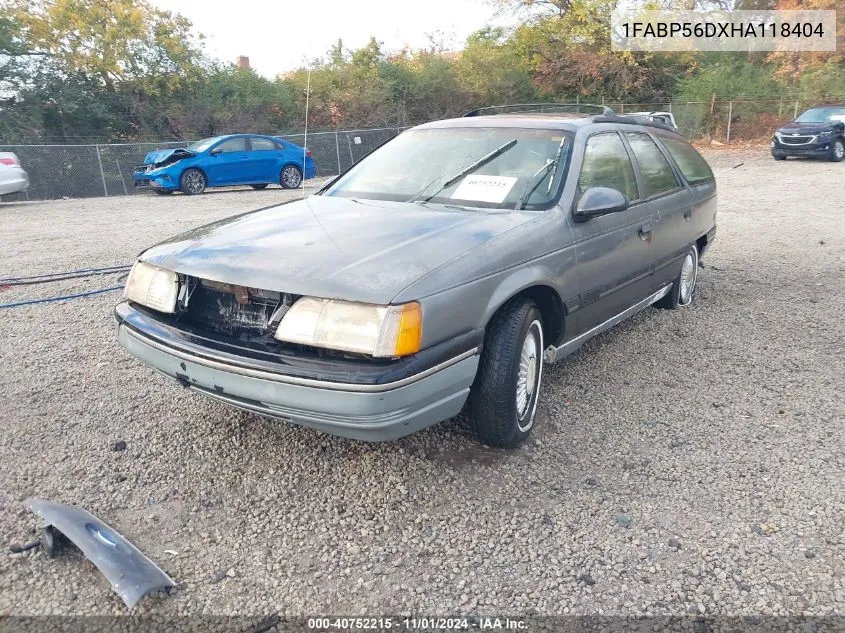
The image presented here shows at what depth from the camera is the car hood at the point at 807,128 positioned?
748 inches

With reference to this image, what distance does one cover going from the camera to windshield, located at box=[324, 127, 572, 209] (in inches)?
147

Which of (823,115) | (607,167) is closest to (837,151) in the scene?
(823,115)

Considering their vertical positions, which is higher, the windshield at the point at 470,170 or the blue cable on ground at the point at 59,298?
the windshield at the point at 470,170

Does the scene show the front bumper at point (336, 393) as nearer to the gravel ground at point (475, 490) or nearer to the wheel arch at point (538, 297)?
the wheel arch at point (538, 297)

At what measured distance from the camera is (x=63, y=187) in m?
16.8

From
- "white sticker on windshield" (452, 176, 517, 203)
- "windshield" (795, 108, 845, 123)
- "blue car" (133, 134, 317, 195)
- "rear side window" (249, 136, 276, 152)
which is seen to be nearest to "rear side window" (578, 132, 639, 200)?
"white sticker on windshield" (452, 176, 517, 203)

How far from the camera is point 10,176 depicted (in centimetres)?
1327

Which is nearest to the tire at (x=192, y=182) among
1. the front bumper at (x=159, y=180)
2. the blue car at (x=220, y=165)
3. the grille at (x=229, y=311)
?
the blue car at (x=220, y=165)

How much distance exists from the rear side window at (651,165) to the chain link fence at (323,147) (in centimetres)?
523

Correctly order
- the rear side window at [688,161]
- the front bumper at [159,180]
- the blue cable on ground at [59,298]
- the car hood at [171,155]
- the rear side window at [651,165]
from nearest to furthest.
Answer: the rear side window at [651,165] < the rear side window at [688,161] < the blue cable on ground at [59,298] < the front bumper at [159,180] < the car hood at [171,155]

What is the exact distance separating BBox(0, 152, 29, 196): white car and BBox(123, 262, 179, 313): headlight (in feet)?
38.7

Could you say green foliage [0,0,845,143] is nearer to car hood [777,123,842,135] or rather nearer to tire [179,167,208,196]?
tire [179,167,208,196]

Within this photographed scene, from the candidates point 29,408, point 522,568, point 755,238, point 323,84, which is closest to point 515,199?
point 522,568

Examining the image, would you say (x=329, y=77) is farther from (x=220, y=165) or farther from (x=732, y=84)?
(x=732, y=84)
